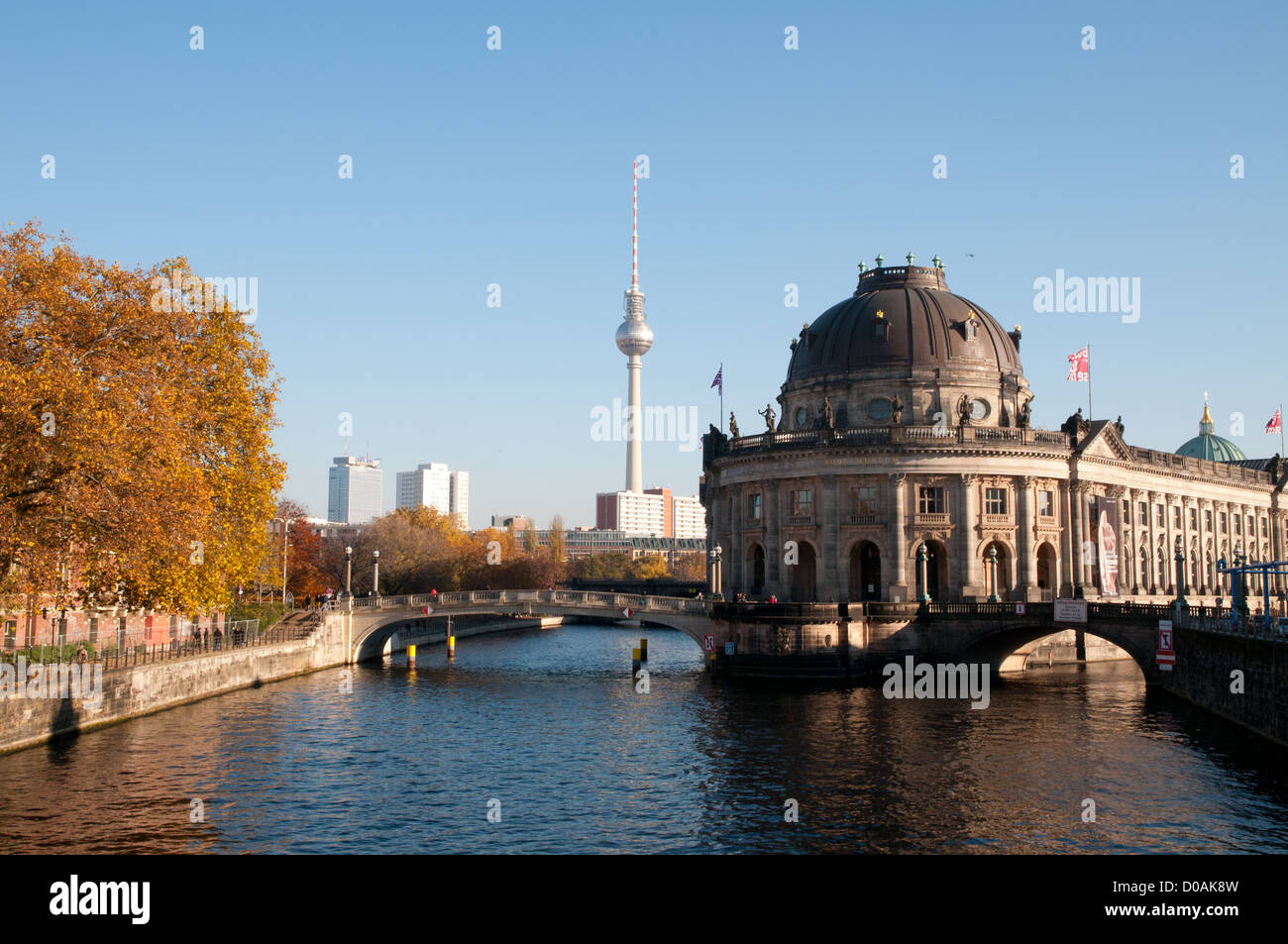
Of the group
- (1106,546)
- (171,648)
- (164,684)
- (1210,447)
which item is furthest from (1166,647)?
(1210,447)

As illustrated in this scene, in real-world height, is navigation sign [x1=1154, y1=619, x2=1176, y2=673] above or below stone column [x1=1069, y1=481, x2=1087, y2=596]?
below

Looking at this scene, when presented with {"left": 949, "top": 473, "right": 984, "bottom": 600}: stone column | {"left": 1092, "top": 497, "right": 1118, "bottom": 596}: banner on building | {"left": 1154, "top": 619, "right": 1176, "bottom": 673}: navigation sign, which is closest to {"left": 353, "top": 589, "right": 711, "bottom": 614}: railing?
Result: {"left": 949, "top": 473, "right": 984, "bottom": 600}: stone column

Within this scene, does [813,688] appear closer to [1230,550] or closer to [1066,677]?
[1066,677]

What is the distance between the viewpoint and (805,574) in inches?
3563

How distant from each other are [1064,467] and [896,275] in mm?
24105

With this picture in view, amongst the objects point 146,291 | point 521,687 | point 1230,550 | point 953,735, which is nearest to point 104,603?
point 146,291

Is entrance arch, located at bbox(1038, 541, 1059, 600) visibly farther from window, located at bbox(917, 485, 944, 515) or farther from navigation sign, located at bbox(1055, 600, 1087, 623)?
navigation sign, located at bbox(1055, 600, 1087, 623)

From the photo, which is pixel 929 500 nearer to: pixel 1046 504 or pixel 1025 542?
pixel 1025 542

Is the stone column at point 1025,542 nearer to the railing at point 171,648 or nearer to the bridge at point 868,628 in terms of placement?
the bridge at point 868,628

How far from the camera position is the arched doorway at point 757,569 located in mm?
93000

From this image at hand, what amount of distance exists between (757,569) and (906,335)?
23781 mm

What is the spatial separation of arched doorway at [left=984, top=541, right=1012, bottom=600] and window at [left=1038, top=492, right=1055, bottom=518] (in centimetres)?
414

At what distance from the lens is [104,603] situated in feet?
154

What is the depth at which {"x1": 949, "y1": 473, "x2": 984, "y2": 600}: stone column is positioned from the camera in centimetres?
8369
